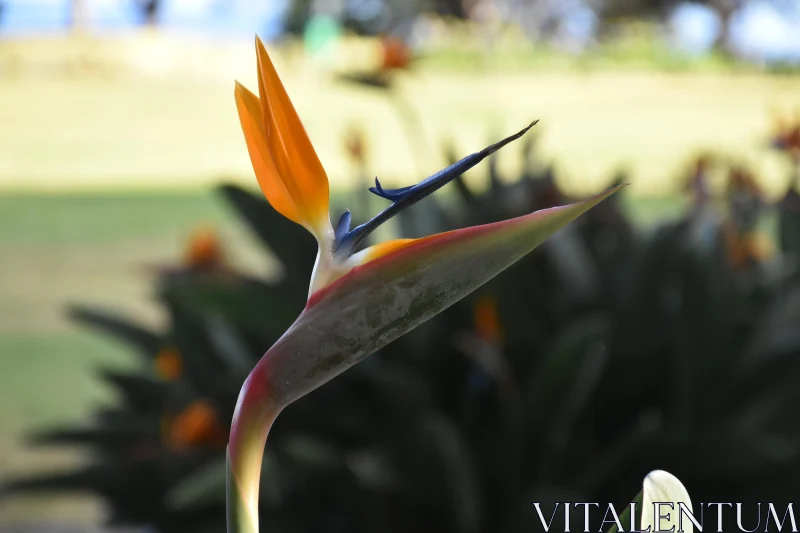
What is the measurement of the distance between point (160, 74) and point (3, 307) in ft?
14.8

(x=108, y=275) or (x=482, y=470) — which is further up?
(x=108, y=275)

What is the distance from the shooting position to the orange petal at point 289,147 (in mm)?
187

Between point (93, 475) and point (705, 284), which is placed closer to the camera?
point (705, 284)

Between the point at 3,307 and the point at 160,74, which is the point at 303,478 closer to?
the point at 3,307

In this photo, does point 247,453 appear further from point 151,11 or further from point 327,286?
point 151,11

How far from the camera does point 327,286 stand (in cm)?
19

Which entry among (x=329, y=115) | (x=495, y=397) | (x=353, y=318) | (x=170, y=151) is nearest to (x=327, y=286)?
(x=353, y=318)

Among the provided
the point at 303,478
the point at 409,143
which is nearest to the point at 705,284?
the point at 303,478

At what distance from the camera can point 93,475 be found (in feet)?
2.93

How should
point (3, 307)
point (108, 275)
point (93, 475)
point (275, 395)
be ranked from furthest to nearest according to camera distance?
point (108, 275)
point (3, 307)
point (93, 475)
point (275, 395)

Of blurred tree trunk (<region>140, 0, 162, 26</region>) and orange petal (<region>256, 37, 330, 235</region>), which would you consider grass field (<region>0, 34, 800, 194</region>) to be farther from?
orange petal (<region>256, 37, 330, 235</region>)

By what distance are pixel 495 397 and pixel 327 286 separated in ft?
2.26

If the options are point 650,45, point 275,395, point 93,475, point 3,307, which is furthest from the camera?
point 650,45

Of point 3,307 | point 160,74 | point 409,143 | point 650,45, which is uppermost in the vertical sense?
Result: point 650,45
